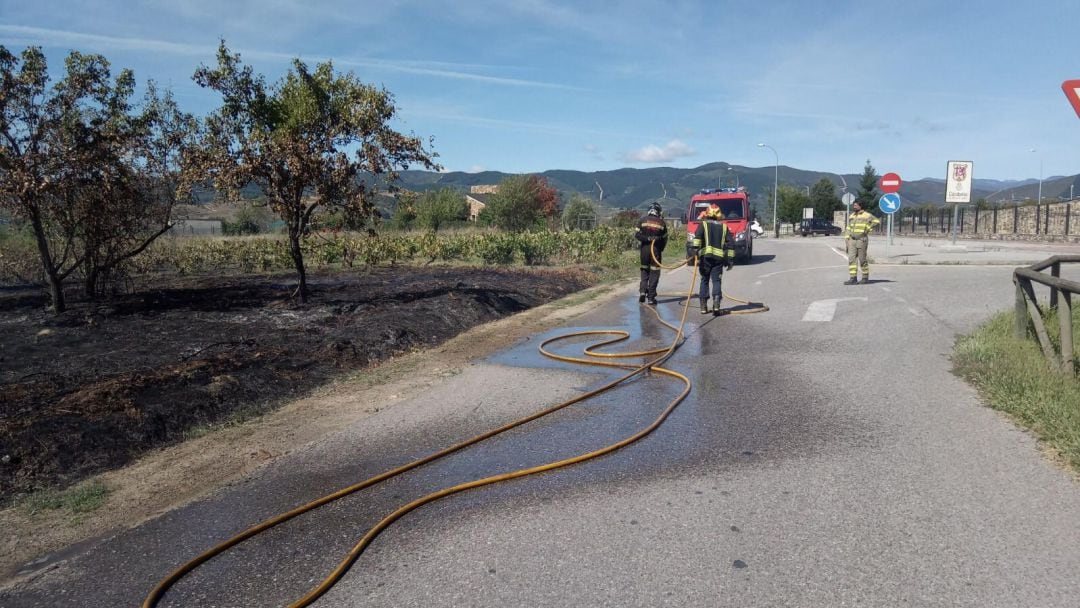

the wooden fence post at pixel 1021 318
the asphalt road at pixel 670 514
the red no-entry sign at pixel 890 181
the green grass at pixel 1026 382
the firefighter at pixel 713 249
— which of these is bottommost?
the asphalt road at pixel 670 514

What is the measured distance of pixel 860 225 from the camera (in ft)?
51.9

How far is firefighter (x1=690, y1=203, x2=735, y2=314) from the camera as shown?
12266mm

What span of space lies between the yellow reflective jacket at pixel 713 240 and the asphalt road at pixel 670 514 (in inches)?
193

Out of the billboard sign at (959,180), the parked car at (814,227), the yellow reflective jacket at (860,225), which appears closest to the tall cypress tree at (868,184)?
the parked car at (814,227)

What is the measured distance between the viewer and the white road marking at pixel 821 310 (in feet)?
37.9

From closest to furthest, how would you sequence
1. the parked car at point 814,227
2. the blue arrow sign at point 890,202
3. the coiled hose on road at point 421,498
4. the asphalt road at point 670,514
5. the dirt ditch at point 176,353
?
the asphalt road at point 670,514
the coiled hose on road at point 421,498
the dirt ditch at point 176,353
the blue arrow sign at point 890,202
the parked car at point 814,227

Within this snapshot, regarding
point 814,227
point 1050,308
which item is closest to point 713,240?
point 1050,308

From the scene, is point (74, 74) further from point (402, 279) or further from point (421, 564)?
point (421, 564)

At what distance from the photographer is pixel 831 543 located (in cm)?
385

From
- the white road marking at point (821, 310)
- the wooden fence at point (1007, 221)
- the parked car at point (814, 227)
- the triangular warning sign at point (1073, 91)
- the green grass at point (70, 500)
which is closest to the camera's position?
the green grass at point (70, 500)

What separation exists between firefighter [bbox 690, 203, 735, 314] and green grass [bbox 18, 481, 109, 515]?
9.38 metres

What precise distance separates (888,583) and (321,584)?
8.94ft

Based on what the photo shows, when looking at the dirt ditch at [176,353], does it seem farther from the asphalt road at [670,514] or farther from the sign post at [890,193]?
the sign post at [890,193]

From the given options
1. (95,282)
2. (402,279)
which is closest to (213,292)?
(95,282)
